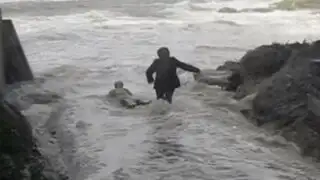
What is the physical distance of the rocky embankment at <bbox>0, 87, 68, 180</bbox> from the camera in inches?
269

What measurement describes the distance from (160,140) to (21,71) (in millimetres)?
7417

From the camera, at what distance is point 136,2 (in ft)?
156

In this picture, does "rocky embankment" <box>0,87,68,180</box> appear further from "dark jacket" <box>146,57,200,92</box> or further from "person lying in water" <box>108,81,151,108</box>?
"person lying in water" <box>108,81,151,108</box>

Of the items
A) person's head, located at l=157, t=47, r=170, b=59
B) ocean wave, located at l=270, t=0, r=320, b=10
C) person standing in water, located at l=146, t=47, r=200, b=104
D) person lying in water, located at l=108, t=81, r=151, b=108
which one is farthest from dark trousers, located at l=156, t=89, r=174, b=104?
ocean wave, located at l=270, t=0, r=320, b=10

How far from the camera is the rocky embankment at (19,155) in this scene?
6836 mm

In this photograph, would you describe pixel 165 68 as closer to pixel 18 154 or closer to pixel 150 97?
pixel 150 97

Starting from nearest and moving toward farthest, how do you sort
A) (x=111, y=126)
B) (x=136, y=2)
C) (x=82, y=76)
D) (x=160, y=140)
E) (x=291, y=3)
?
(x=160, y=140) → (x=111, y=126) → (x=82, y=76) → (x=291, y=3) → (x=136, y=2)

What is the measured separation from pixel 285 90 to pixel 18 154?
20.8 feet

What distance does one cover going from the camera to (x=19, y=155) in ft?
24.2

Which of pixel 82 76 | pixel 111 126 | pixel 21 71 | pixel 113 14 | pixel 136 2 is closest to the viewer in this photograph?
pixel 111 126

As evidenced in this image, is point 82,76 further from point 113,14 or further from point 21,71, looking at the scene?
point 113,14

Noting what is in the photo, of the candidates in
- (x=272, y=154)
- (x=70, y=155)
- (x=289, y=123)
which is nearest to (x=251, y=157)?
(x=272, y=154)

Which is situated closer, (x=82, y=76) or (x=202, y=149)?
(x=202, y=149)

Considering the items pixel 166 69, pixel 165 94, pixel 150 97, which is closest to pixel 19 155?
pixel 166 69
